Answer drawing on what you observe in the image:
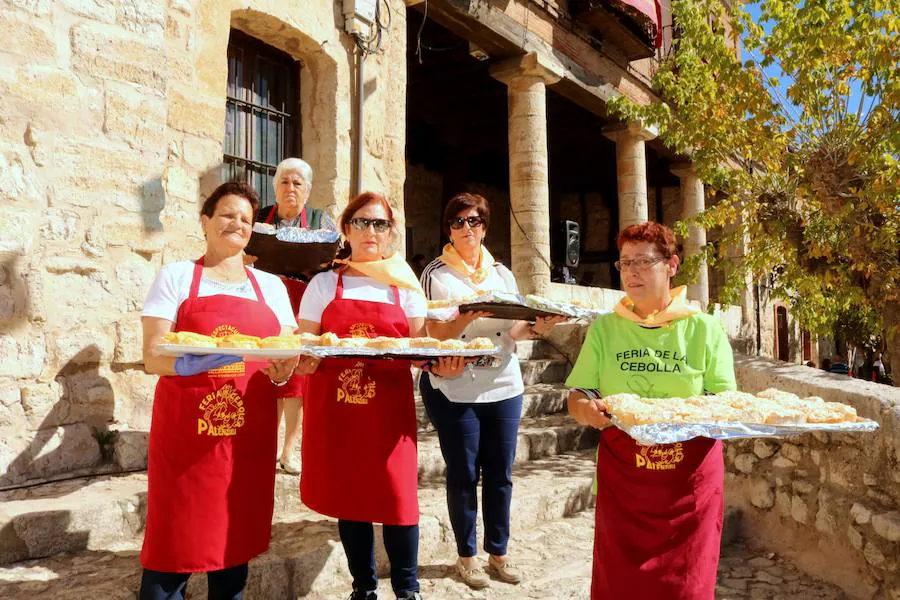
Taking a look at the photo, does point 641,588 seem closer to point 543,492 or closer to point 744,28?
point 543,492

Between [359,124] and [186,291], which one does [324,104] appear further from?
[186,291]

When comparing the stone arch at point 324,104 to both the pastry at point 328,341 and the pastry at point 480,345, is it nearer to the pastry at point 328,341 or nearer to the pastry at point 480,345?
the pastry at point 480,345

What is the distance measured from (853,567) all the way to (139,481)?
362 centimetres

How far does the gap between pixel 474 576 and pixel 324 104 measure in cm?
405

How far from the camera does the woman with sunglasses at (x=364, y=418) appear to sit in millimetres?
2389

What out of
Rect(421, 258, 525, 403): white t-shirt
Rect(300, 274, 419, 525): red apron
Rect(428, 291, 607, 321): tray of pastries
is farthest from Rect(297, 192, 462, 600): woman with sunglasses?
Rect(421, 258, 525, 403): white t-shirt

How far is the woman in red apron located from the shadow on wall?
166 centimetres

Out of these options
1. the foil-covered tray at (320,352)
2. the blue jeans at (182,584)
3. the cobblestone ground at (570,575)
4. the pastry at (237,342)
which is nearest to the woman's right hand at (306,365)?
the foil-covered tray at (320,352)

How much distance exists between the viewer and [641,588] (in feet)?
6.59

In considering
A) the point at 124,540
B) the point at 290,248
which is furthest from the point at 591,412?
the point at 124,540

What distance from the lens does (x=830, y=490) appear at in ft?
10.8

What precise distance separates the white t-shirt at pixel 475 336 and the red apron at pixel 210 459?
0.96 m

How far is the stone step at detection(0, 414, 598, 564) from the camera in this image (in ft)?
8.67

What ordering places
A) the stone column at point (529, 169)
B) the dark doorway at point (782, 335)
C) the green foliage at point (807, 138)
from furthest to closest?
the dark doorway at point (782, 335)
the stone column at point (529, 169)
the green foliage at point (807, 138)
